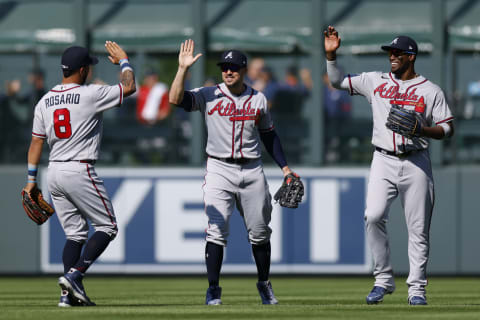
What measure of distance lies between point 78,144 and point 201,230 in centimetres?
511

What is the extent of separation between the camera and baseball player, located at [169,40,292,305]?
7734mm

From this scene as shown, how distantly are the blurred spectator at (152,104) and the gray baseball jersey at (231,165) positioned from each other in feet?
17.2

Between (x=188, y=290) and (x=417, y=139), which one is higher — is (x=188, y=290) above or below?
→ below

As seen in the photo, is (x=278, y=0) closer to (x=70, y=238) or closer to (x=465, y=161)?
(x=465, y=161)

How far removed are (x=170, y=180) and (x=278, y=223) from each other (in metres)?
1.45

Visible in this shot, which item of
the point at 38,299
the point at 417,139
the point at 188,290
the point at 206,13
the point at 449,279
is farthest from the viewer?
the point at 206,13

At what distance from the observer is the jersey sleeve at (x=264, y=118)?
791cm

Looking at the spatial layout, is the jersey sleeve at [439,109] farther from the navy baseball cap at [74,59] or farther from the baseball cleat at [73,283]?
the baseball cleat at [73,283]

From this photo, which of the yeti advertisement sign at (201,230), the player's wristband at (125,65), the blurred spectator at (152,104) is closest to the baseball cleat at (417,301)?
the player's wristband at (125,65)

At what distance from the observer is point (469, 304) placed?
8.02m

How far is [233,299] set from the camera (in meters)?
9.11

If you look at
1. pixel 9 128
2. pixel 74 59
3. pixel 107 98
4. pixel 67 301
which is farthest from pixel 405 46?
pixel 9 128

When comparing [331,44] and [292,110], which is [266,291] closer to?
[331,44]

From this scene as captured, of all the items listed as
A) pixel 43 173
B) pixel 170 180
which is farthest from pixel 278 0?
pixel 43 173
